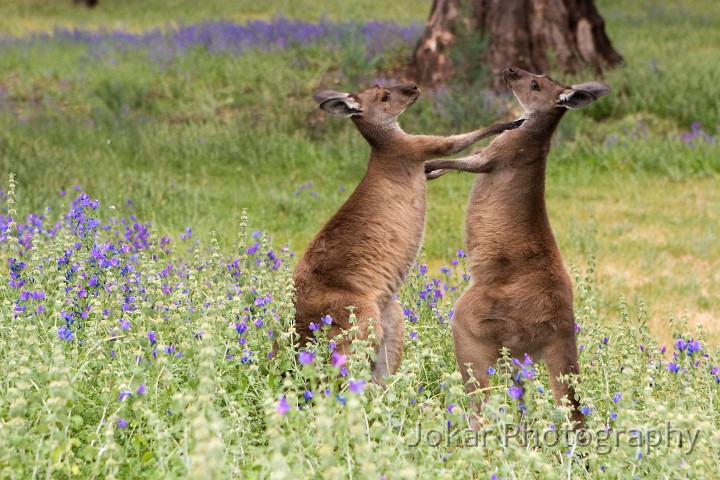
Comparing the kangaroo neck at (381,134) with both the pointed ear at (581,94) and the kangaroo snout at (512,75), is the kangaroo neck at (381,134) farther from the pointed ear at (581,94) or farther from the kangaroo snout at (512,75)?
the pointed ear at (581,94)

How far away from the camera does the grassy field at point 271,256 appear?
3.59 metres

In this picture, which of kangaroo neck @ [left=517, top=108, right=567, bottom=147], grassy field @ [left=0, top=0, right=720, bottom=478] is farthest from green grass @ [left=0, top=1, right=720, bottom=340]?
kangaroo neck @ [left=517, top=108, right=567, bottom=147]

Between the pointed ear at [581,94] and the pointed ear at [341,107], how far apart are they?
1126mm

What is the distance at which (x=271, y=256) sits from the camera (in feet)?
21.1

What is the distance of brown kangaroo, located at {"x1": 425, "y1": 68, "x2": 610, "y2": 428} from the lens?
461 centimetres

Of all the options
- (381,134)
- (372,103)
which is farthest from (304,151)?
(381,134)

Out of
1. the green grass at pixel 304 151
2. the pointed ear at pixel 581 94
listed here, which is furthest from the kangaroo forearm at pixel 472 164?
the green grass at pixel 304 151

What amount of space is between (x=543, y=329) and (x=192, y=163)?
7.48 meters

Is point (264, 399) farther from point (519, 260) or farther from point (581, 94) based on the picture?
point (581, 94)

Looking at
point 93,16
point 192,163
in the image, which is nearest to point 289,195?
point 192,163

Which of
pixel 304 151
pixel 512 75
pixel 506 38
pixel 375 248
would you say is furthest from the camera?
pixel 506 38

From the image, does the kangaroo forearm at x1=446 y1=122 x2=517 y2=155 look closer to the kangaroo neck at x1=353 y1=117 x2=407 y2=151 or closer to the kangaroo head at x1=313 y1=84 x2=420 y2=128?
the kangaroo neck at x1=353 y1=117 x2=407 y2=151

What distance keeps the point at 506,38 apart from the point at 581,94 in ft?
25.5

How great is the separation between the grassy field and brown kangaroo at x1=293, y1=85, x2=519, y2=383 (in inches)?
7.6
